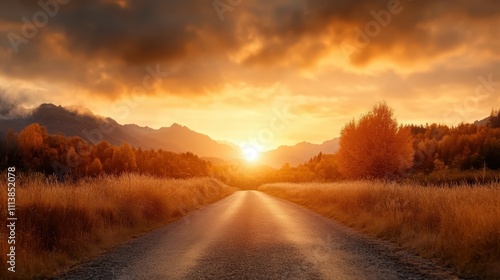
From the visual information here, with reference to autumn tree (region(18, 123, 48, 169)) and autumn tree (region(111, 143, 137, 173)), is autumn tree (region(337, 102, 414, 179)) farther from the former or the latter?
autumn tree (region(111, 143, 137, 173))

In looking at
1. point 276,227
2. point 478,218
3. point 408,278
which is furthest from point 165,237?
point 478,218

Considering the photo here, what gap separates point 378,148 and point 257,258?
4005 cm

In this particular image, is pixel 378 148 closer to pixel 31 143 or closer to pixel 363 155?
pixel 363 155

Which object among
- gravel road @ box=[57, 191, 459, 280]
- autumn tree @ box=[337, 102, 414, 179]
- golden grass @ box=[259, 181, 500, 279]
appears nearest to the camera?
gravel road @ box=[57, 191, 459, 280]

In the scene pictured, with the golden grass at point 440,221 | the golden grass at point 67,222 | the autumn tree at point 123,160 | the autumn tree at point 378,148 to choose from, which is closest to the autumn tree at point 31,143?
the autumn tree at point 123,160

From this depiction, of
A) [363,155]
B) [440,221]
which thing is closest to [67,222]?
[440,221]

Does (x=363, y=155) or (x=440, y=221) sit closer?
(x=440, y=221)

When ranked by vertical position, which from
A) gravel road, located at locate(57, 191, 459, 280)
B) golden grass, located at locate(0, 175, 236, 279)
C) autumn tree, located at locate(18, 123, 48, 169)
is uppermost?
autumn tree, located at locate(18, 123, 48, 169)

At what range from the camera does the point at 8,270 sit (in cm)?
816

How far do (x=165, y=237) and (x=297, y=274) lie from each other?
713 centimetres

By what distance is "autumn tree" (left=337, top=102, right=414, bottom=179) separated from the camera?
46125 mm

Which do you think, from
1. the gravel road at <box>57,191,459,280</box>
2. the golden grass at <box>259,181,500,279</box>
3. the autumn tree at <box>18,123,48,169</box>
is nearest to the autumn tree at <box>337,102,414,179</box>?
the golden grass at <box>259,181,500,279</box>

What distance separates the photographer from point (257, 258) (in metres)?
9.95

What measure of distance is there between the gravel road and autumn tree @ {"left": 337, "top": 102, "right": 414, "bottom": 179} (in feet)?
109
